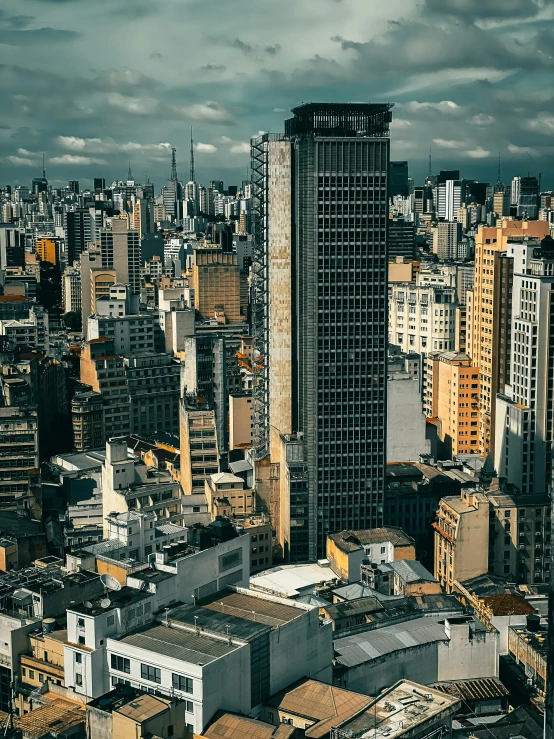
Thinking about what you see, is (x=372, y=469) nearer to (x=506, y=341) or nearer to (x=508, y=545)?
(x=508, y=545)

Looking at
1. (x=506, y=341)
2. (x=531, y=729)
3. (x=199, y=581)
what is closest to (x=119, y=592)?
(x=199, y=581)

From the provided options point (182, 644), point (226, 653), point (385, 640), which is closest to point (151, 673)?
point (182, 644)

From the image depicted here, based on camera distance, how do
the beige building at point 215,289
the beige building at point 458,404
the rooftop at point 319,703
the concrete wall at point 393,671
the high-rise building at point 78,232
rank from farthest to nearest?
the high-rise building at point 78,232 → the beige building at point 215,289 → the beige building at point 458,404 → the concrete wall at point 393,671 → the rooftop at point 319,703

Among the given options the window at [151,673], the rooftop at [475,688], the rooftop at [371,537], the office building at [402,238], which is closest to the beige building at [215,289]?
the office building at [402,238]

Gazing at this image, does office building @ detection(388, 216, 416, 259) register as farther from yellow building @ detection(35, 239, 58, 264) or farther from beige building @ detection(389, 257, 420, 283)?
yellow building @ detection(35, 239, 58, 264)

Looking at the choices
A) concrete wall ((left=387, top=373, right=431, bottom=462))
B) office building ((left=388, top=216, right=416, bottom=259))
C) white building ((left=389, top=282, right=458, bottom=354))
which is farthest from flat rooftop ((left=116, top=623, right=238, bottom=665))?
office building ((left=388, top=216, right=416, bottom=259))

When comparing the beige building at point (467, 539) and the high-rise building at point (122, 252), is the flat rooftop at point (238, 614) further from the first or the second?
the high-rise building at point (122, 252)
